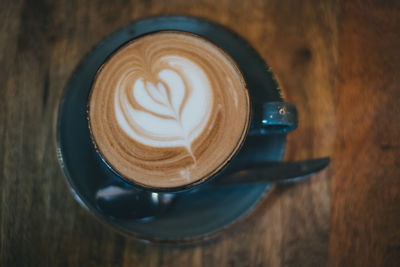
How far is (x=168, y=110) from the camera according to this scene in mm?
485

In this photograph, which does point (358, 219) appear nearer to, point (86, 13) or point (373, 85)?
point (373, 85)

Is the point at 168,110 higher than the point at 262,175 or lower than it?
higher

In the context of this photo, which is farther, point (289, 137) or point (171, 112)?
point (289, 137)

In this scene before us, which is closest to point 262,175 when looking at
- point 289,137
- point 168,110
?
point 289,137

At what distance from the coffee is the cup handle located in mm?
41

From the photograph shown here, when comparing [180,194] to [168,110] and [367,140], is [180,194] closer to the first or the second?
[168,110]

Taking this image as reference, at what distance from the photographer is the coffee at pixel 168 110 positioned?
0.47 meters

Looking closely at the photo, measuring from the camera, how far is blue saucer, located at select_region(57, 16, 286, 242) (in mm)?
565

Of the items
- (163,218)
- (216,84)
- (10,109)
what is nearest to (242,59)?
(216,84)

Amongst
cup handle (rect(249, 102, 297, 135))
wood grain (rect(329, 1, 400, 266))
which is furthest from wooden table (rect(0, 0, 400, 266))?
cup handle (rect(249, 102, 297, 135))

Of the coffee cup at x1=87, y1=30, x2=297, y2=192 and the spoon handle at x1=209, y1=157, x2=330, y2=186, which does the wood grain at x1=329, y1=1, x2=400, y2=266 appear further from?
the coffee cup at x1=87, y1=30, x2=297, y2=192

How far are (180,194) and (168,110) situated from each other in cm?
19

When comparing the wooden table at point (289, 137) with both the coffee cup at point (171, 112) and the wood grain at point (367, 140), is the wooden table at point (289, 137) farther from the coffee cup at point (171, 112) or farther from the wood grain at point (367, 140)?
the coffee cup at point (171, 112)

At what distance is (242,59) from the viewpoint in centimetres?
59
